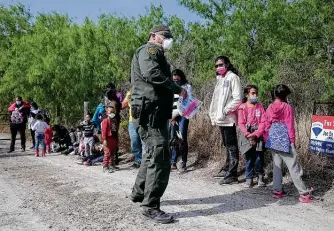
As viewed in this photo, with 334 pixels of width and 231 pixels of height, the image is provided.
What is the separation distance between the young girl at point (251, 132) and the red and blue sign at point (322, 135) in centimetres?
91

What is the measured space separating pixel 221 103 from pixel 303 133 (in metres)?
1.64

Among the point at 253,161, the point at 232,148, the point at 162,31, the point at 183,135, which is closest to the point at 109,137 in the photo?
the point at 183,135

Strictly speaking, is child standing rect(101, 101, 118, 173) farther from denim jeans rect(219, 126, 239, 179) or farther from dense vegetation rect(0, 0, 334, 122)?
dense vegetation rect(0, 0, 334, 122)

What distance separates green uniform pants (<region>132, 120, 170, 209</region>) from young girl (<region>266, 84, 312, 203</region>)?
178 cm

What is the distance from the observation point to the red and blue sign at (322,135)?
635 cm

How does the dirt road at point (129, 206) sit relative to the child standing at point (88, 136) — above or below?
below

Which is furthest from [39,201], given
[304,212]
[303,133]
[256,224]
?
[303,133]

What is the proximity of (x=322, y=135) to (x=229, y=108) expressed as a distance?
1510 mm

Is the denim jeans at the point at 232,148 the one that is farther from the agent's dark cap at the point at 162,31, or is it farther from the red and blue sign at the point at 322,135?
the agent's dark cap at the point at 162,31

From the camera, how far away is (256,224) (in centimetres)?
448

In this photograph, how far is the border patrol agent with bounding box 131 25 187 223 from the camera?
4609 millimetres

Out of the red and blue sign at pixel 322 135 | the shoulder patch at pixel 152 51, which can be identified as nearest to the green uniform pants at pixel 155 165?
the shoulder patch at pixel 152 51

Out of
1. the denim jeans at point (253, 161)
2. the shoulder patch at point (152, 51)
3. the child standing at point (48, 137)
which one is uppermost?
the shoulder patch at point (152, 51)

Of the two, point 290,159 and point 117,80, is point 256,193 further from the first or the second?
point 117,80
